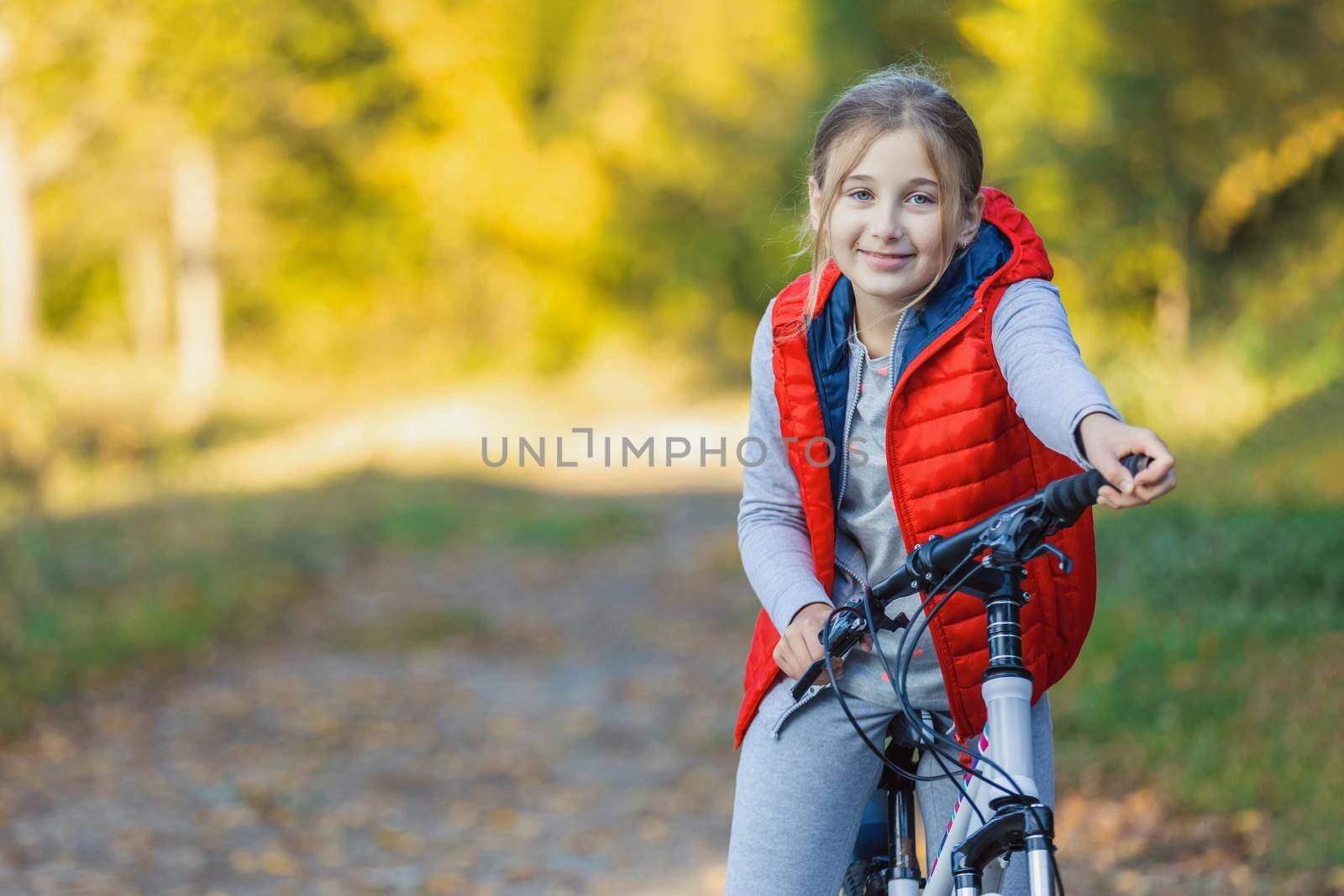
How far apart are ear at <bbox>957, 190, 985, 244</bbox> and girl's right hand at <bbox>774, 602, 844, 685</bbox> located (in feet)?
1.73

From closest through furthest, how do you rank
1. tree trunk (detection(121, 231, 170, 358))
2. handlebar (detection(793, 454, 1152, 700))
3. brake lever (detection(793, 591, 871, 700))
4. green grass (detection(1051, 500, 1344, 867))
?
1. handlebar (detection(793, 454, 1152, 700))
2. brake lever (detection(793, 591, 871, 700))
3. green grass (detection(1051, 500, 1344, 867))
4. tree trunk (detection(121, 231, 170, 358))

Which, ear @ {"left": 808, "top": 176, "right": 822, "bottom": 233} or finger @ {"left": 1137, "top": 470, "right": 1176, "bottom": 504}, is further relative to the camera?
ear @ {"left": 808, "top": 176, "right": 822, "bottom": 233}

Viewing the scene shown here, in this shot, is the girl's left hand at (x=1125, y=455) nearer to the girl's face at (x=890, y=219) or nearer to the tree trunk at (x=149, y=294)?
the girl's face at (x=890, y=219)

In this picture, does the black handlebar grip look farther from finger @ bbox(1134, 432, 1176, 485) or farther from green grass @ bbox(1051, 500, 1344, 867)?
green grass @ bbox(1051, 500, 1344, 867)

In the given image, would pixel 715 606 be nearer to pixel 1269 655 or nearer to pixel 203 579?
pixel 203 579

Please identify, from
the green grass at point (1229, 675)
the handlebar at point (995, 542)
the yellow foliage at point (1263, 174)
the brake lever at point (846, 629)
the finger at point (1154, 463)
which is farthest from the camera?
the yellow foliage at point (1263, 174)

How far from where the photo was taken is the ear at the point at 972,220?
1.87m

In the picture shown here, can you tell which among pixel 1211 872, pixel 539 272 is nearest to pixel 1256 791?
pixel 1211 872

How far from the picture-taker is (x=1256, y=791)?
425 cm

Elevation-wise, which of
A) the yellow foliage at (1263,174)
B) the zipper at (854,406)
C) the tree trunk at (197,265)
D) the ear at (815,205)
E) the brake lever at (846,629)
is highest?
the tree trunk at (197,265)

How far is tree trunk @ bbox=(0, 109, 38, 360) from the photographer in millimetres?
11484

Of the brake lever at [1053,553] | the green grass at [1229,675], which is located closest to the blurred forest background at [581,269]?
the green grass at [1229,675]

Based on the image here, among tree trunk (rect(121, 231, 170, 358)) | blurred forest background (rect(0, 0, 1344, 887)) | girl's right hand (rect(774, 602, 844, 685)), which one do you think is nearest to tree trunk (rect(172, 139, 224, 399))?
blurred forest background (rect(0, 0, 1344, 887))

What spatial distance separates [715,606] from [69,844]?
14.9 feet
